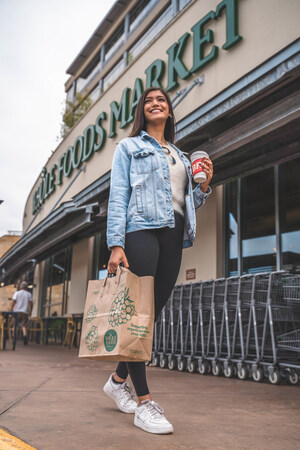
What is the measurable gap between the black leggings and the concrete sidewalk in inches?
11.6

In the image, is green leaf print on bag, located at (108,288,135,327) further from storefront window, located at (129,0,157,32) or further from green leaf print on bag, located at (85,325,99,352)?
storefront window, located at (129,0,157,32)

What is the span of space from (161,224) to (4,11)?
12202 millimetres

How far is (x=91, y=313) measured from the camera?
261 cm

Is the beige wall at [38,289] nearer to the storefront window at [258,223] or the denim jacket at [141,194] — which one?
the storefront window at [258,223]

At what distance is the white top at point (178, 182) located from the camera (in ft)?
9.43

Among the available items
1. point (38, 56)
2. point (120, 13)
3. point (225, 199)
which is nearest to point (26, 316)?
point (225, 199)

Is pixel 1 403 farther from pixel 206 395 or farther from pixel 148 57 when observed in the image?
pixel 148 57

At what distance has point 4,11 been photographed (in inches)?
494

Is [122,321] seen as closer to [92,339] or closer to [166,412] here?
[92,339]

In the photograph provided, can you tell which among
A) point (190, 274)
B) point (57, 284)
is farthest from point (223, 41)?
point (57, 284)

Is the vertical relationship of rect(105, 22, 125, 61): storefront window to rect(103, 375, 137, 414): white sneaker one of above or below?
above

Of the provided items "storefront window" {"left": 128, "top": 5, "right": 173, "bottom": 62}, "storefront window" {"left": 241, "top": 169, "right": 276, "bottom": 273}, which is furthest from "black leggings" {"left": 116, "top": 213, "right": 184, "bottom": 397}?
"storefront window" {"left": 128, "top": 5, "right": 173, "bottom": 62}

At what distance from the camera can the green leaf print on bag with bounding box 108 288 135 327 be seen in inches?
93.6

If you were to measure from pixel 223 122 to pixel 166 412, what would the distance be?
530 cm
